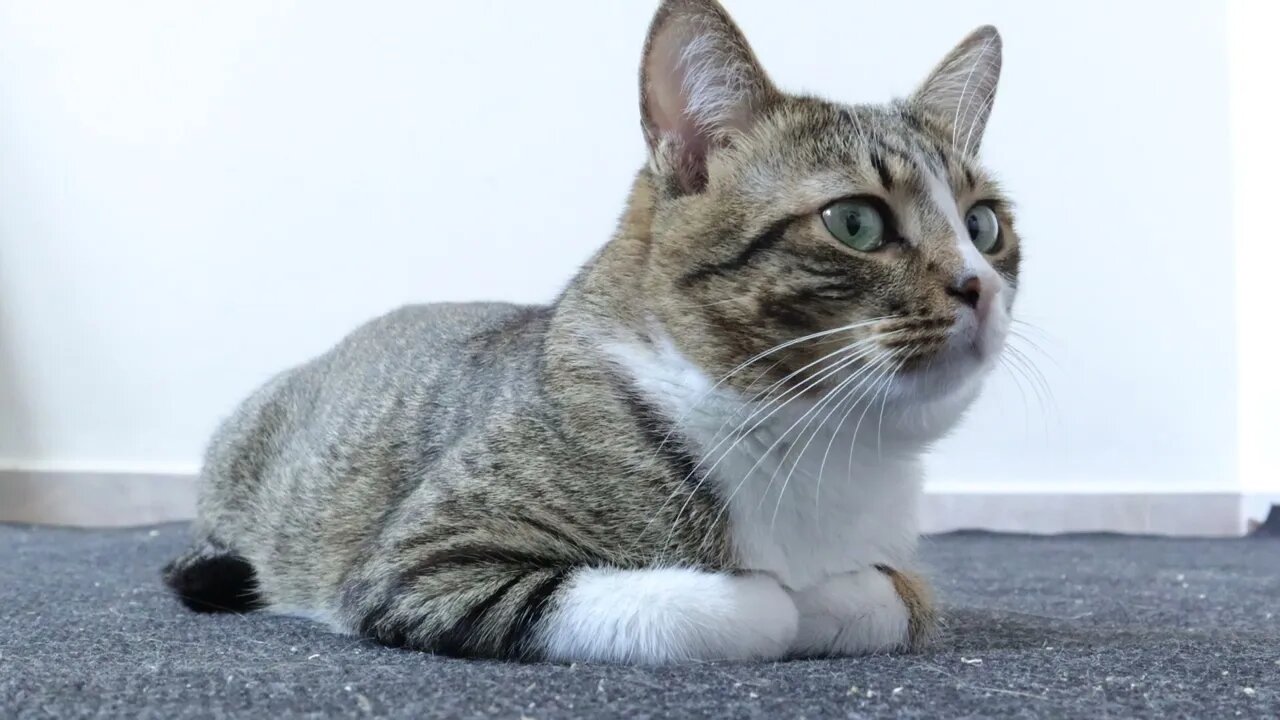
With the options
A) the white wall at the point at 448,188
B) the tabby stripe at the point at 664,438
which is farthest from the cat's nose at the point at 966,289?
the white wall at the point at 448,188

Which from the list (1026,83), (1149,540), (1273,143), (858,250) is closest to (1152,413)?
(1149,540)

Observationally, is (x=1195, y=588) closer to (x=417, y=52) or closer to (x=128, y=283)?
(x=417, y=52)

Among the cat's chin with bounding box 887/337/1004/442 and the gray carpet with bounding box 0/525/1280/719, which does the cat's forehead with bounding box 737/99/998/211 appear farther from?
the gray carpet with bounding box 0/525/1280/719

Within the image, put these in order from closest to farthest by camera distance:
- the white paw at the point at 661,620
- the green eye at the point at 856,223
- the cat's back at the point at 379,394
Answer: the white paw at the point at 661,620 < the green eye at the point at 856,223 < the cat's back at the point at 379,394

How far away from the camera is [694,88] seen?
1246 millimetres

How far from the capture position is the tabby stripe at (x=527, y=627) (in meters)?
1.03

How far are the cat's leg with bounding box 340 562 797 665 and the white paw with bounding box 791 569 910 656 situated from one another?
0.05 meters

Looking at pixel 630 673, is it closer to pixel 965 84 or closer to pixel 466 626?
pixel 466 626

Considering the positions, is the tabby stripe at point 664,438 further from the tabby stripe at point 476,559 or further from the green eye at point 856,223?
the green eye at point 856,223

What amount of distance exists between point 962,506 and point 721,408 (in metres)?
2.27

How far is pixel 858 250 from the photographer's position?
111 centimetres

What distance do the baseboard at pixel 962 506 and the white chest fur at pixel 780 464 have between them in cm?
210

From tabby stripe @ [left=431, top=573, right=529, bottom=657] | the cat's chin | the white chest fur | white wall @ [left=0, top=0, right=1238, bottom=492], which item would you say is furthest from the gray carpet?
white wall @ [left=0, top=0, right=1238, bottom=492]

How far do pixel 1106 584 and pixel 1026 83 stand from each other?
167 centimetres
